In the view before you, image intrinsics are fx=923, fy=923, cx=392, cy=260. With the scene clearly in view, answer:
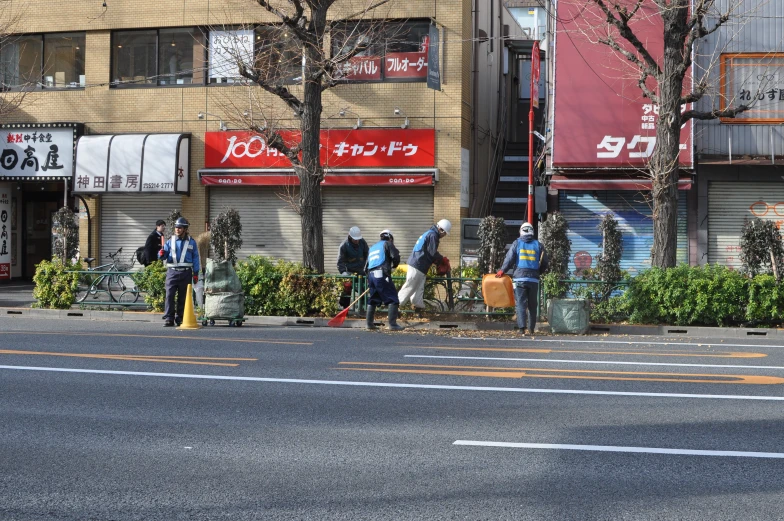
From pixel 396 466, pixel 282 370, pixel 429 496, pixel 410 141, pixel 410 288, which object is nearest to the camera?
pixel 429 496

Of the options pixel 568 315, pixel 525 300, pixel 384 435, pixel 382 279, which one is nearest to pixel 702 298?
pixel 568 315

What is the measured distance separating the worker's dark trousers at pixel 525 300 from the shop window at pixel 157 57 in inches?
515

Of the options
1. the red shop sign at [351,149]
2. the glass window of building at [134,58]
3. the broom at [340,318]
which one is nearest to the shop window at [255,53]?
the red shop sign at [351,149]

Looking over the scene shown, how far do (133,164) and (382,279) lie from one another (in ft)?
37.4

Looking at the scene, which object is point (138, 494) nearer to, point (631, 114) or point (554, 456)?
point (554, 456)

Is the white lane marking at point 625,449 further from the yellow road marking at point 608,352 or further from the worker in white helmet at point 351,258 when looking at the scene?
the worker in white helmet at point 351,258

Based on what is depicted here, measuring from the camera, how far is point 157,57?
82.4ft

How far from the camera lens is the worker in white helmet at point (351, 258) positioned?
17.7 m

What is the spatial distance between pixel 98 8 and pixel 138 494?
22440 millimetres

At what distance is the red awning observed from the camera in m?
23.1

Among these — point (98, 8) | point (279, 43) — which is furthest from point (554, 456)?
point (98, 8)

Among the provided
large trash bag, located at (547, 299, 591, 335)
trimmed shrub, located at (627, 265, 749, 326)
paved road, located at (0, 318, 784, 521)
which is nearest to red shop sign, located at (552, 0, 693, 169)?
trimmed shrub, located at (627, 265, 749, 326)

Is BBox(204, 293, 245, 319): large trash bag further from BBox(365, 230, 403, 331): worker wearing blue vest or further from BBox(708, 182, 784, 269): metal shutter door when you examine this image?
BBox(708, 182, 784, 269): metal shutter door

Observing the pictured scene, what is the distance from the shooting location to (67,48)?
26.0m
